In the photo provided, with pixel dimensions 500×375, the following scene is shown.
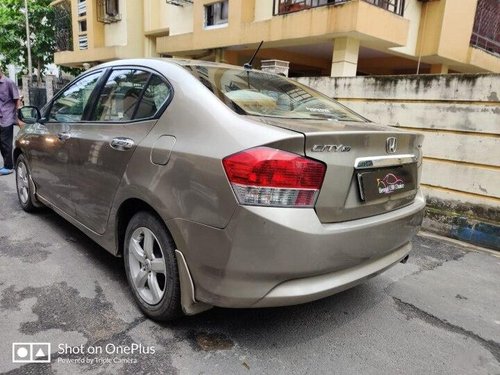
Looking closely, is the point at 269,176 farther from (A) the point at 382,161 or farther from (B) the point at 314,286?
(A) the point at 382,161

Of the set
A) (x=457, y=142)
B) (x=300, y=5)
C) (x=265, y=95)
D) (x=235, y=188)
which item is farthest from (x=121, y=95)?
(x=300, y=5)

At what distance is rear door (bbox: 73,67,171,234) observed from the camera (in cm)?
255

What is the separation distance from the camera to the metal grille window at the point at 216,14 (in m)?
12.7

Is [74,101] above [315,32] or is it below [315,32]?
below

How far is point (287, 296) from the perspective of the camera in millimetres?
1981

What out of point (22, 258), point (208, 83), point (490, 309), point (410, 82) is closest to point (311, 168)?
point (208, 83)

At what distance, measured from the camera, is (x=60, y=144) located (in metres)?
A: 3.42

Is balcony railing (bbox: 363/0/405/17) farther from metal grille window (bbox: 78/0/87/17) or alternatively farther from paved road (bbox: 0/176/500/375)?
metal grille window (bbox: 78/0/87/17)

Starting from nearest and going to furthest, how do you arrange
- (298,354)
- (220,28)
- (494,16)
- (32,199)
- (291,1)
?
(298,354), (32,199), (291,1), (220,28), (494,16)

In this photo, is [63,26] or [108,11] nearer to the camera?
[108,11]

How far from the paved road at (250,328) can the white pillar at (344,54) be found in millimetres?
7611

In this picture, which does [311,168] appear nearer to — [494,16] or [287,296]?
[287,296]

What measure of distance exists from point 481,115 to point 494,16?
1336cm

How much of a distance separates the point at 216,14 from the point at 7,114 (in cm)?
822
